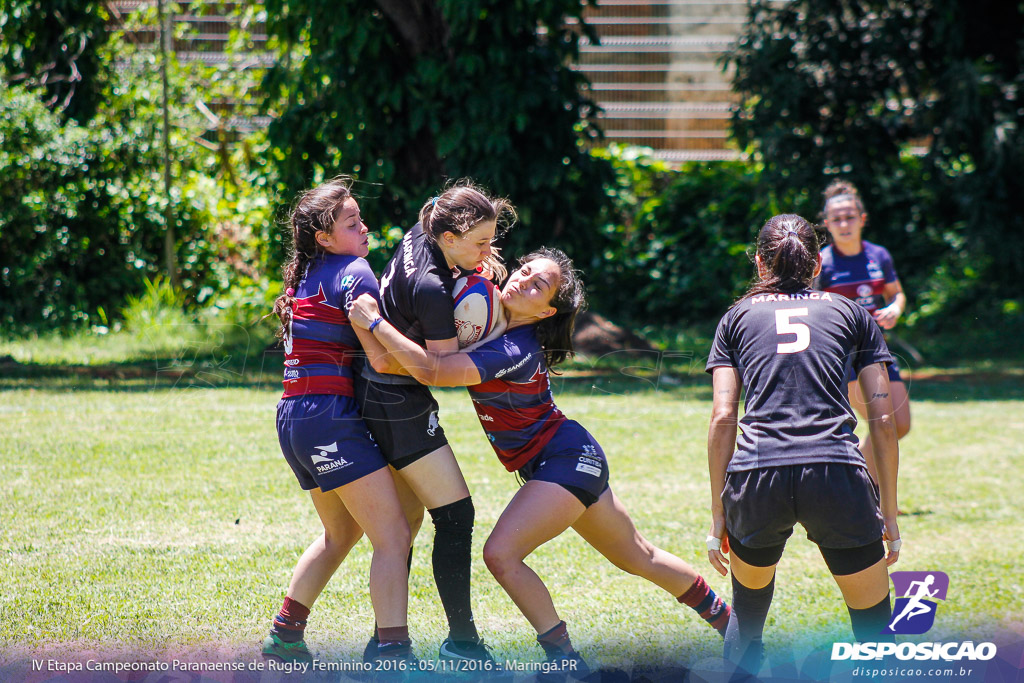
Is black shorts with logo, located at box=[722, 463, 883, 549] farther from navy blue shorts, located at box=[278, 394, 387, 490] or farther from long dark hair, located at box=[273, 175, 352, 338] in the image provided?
long dark hair, located at box=[273, 175, 352, 338]

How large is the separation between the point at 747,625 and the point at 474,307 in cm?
159

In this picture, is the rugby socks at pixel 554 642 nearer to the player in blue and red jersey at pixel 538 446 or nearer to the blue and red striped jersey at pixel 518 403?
the player in blue and red jersey at pixel 538 446

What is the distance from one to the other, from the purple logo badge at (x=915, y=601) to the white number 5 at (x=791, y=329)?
3.55 feet

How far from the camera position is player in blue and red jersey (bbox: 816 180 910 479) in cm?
623

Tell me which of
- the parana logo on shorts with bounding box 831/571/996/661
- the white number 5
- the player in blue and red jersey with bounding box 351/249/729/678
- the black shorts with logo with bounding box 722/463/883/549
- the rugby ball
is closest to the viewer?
the black shorts with logo with bounding box 722/463/883/549

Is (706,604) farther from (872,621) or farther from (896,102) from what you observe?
(896,102)

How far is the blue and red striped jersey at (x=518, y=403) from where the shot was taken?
3711mm

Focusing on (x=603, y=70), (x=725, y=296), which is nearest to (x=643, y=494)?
(x=725, y=296)

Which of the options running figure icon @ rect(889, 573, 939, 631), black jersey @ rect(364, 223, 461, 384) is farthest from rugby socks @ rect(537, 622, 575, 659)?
running figure icon @ rect(889, 573, 939, 631)

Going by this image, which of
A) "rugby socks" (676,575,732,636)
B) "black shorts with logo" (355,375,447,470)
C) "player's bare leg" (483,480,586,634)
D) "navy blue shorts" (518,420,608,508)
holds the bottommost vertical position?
"rugby socks" (676,575,732,636)

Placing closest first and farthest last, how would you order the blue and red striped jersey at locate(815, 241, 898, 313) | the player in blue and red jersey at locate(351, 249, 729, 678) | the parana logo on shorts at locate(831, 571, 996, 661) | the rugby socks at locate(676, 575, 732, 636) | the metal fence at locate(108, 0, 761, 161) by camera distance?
the parana logo on shorts at locate(831, 571, 996, 661) < the player in blue and red jersey at locate(351, 249, 729, 678) < the rugby socks at locate(676, 575, 732, 636) < the blue and red striped jersey at locate(815, 241, 898, 313) < the metal fence at locate(108, 0, 761, 161)

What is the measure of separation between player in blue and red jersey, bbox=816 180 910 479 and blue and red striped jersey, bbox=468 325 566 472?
3200 mm

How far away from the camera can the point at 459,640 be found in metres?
3.73

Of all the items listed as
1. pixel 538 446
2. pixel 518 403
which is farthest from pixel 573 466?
pixel 518 403
